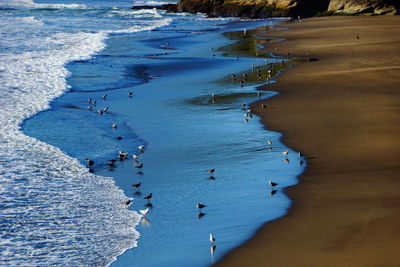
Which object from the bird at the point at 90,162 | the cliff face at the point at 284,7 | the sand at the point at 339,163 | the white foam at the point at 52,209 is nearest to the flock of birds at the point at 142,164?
the bird at the point at 90,162

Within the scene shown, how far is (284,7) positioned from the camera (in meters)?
55.9

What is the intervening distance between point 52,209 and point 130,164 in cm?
306

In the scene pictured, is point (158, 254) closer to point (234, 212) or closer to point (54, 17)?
point (234, 212)

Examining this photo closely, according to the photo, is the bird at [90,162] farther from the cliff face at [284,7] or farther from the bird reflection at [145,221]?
the cliff face at [284,7]

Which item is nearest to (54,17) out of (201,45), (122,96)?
(201,45)

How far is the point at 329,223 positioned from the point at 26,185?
570cm

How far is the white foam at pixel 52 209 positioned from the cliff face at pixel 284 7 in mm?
35946

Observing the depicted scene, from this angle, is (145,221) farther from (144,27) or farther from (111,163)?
(144,27)

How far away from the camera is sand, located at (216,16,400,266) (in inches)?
343

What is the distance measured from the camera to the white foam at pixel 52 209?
9234 millimetres

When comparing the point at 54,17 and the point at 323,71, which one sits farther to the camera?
the point at 54,17

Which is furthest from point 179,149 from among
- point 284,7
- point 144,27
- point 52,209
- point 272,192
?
point 284,7

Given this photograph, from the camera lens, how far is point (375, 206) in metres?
10.2

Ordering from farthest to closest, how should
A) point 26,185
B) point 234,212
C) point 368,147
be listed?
point 368,147, point 26,185, point 234,212
